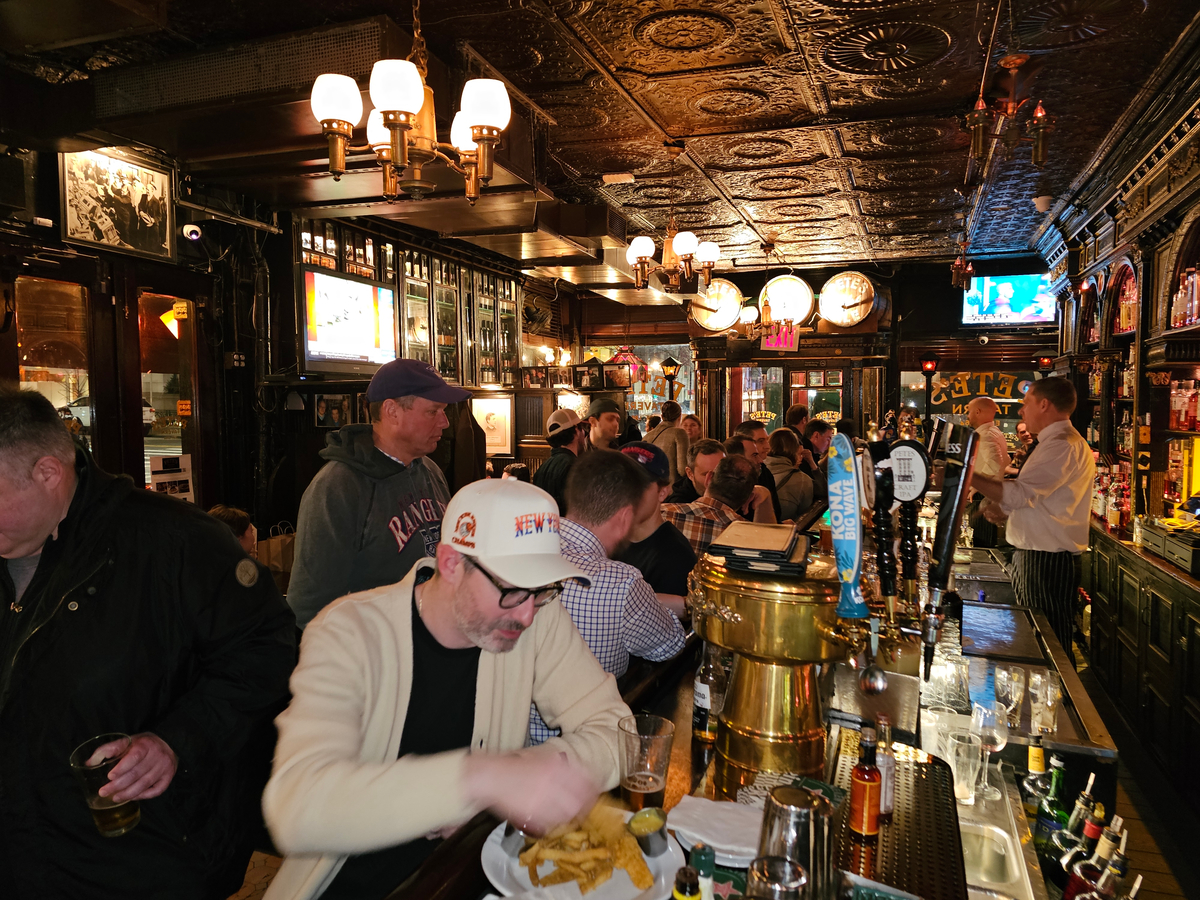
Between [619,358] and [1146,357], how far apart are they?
8284mm

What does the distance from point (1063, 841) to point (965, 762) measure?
1.42ft

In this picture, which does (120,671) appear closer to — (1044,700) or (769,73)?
(1044,700)

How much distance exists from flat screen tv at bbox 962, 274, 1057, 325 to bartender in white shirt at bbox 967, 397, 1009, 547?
4.19 m

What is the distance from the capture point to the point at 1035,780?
225cm

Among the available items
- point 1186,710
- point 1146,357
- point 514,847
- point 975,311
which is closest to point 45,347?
point 514,847

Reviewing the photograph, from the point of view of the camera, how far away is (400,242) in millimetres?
Result: 8250

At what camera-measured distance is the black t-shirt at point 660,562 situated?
3379 millimetres

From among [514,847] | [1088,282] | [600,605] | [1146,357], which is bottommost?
[514,847]

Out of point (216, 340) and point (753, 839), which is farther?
point (216, 340)

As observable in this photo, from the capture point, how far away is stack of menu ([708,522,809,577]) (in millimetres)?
1631

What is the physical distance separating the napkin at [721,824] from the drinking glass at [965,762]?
90 centimetres

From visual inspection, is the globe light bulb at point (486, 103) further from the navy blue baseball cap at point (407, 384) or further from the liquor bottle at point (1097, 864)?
the liquor bottle at point (1097, 864)

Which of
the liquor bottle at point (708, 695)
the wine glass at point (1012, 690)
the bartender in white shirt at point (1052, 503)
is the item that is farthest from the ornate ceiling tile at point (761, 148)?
the liquor bottle at point (708, 695)

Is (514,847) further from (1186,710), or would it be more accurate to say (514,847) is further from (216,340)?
(216,340)
